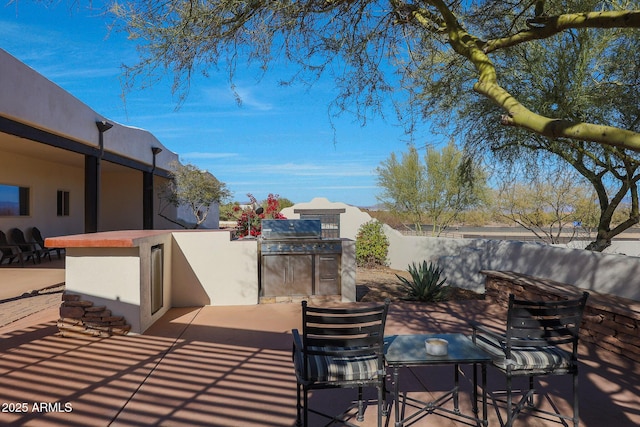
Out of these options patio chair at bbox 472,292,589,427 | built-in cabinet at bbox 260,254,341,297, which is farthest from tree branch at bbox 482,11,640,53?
built-in cabinet at bbox 260,254,341,297

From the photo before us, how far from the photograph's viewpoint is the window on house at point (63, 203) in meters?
14.4

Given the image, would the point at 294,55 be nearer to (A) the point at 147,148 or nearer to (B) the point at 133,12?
(B) the point at 133,12

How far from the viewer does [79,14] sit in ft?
12.9

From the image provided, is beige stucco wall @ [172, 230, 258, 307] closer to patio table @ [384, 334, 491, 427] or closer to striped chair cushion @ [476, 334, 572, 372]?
patio table @ [384, 334, 491, 427]

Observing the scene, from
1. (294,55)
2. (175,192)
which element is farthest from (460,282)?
(175,192)

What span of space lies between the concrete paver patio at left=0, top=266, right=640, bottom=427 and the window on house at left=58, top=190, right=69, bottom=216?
10351mm

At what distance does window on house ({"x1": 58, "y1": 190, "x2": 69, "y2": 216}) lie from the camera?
14.4m

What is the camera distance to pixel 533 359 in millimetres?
2824

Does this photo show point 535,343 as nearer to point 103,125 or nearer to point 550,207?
point 103,125

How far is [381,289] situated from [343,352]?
22.2 ft

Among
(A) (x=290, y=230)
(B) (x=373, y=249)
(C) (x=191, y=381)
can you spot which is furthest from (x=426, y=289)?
(B) (x=373, y=249)

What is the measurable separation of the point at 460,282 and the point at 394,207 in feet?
30.2

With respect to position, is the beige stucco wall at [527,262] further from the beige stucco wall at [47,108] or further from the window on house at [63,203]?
the window on house at [63,203]

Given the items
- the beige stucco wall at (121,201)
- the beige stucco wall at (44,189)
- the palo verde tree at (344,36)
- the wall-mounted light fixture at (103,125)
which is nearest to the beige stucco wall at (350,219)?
the beige stucco wall at (121,201)
